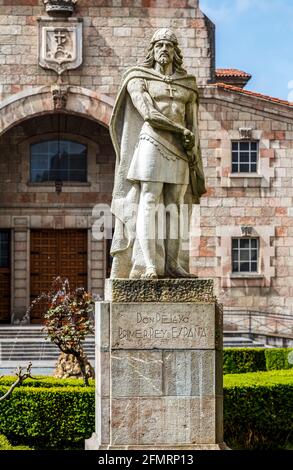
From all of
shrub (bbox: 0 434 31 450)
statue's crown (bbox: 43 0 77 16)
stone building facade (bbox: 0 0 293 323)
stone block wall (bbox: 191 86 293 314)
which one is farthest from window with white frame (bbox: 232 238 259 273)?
shrub (bbox: 0 434 31 450)

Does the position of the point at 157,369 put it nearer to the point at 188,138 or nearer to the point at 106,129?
the point at 188,138

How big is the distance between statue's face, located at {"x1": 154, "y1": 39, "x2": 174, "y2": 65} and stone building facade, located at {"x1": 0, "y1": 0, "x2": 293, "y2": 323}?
1796 centimetres

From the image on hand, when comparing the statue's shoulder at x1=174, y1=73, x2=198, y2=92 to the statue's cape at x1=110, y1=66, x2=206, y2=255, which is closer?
the statue's cape at x1=110, y1=66, x2=206, y2=255

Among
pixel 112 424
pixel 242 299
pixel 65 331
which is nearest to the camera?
pixel 112 424

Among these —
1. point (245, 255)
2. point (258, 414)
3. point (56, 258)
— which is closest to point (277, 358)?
point (258, 414)

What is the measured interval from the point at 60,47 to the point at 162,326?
63.9 feet

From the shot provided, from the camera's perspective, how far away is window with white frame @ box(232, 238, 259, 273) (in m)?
30.2

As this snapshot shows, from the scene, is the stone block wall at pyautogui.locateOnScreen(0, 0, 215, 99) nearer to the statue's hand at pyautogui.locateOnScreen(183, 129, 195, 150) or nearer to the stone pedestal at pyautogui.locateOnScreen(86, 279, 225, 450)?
the statue's hand at pyautogui.locateOnScreen(183, 129, 195, 150)

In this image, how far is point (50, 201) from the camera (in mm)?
31828

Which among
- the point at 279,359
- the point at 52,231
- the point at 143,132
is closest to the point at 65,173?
the point at 52,231

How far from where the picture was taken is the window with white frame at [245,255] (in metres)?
30.2

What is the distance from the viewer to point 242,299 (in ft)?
97.8

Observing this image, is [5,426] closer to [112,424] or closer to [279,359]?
[112,424]
